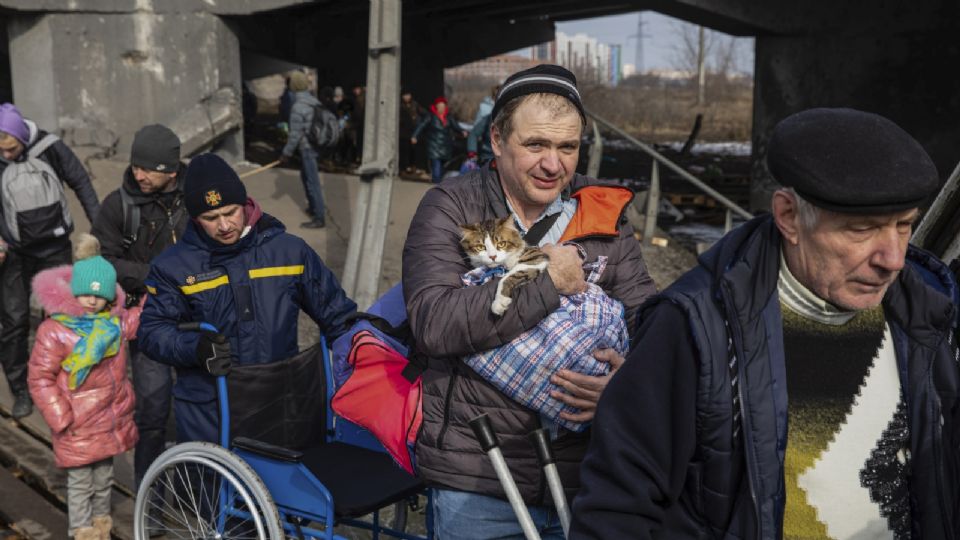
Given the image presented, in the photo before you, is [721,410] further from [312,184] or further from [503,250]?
[312,184]

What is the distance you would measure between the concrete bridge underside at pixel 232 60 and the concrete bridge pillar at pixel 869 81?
0.01 m

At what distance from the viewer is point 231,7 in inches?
467

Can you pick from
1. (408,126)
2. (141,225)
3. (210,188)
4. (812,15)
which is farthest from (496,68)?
(210,188)

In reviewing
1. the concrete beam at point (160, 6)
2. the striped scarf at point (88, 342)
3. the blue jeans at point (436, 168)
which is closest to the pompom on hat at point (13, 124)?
the striped scarf at point (88, 342)

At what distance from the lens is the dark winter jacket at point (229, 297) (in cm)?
365

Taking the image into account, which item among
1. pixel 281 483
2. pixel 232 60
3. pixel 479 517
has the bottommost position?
pixel 281 483

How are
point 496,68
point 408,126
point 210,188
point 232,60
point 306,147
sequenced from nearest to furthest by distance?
point 210,188
point 306,147
point 232,60
point 408,126
point 496,68

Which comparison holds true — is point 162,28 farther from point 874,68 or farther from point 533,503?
point 533,503

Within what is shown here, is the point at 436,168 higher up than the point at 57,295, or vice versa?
the point at 436,168

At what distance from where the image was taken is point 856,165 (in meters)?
1.50

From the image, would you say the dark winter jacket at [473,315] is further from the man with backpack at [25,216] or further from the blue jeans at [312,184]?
the blue jeans at [312,184]

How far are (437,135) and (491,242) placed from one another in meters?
12.5

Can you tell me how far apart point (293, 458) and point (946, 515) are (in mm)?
1915

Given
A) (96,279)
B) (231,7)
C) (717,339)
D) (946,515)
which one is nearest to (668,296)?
(717,339)
